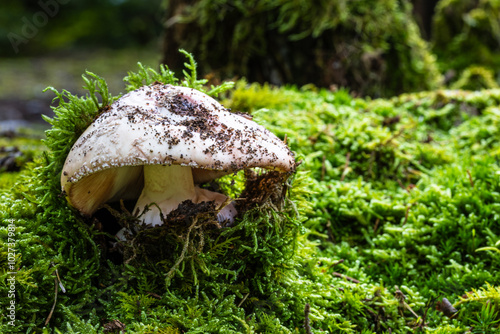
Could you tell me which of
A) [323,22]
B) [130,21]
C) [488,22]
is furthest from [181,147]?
[130,21]

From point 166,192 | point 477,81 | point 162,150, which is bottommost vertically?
point 477,81

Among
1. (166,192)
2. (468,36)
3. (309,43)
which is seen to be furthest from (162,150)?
(468,36)

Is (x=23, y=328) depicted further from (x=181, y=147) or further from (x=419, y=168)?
(x=419, y=168)

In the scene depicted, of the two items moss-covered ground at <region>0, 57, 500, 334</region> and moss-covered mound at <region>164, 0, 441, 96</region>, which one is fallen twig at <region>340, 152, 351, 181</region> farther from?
moss-covered mound at <region>164, 0, 441, 96</region>

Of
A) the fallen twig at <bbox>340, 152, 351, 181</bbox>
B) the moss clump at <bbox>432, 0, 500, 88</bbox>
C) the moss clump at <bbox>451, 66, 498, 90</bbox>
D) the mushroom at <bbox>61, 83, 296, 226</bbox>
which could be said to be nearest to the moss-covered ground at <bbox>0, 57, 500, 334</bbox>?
the fallen twig at <bbox>340, 152, 351, 181</bbox>

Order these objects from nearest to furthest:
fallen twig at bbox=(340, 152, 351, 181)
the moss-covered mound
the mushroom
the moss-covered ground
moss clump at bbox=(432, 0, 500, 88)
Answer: the mushroom → the moss-covered ground → fallen twig at bbox=(340, 152, 351, 181) → the moss-covered mound → moss clump at bbox=(432, 0, 500, 88)

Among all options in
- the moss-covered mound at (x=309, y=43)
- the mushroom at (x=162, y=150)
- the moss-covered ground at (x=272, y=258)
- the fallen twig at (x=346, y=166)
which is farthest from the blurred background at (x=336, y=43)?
the mushroom at (x=162, y=150)

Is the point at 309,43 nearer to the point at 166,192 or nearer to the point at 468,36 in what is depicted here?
the point at 468,36
